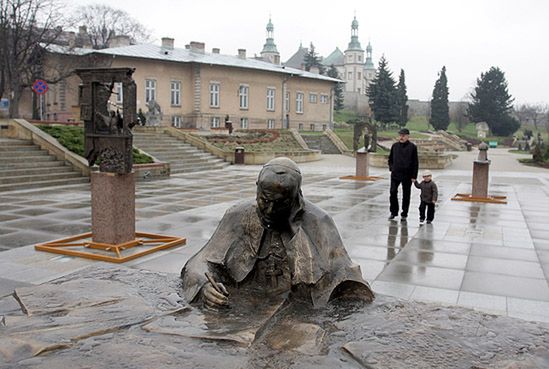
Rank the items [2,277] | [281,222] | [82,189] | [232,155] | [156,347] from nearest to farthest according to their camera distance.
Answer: [156,347] < [281,222] < [2,277] < [82,189] < [232,155]

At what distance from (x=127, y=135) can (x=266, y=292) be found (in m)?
4.58

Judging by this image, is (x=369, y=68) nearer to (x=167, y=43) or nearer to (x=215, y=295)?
(x=167, y=43)

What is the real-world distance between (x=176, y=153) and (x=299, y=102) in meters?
33.9

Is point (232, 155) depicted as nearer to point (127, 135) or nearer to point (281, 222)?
point (127, 135)

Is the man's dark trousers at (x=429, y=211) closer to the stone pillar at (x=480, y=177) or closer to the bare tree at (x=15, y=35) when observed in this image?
the stone pillar at (x=480, y=177)

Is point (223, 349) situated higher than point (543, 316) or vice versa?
point (223, 349)

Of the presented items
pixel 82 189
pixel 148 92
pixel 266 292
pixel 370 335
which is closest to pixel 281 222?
pixel 266 292

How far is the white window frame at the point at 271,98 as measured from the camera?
52875mm

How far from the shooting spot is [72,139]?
1845 centimetres

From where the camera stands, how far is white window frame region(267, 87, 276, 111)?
5288 centimetres

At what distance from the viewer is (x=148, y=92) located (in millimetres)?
44938

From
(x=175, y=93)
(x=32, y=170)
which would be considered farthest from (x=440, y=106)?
(x=32, y=170)

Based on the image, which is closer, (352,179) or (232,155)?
(352,179)

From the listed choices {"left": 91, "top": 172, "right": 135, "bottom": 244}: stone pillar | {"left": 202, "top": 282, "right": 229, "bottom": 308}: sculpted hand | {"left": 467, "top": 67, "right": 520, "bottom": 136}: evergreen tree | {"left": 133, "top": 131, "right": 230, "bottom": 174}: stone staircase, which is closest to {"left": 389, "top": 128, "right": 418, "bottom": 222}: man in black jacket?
{"left": 91, "top": 172, "right": 135, "bottom": 244}: stone pillar
